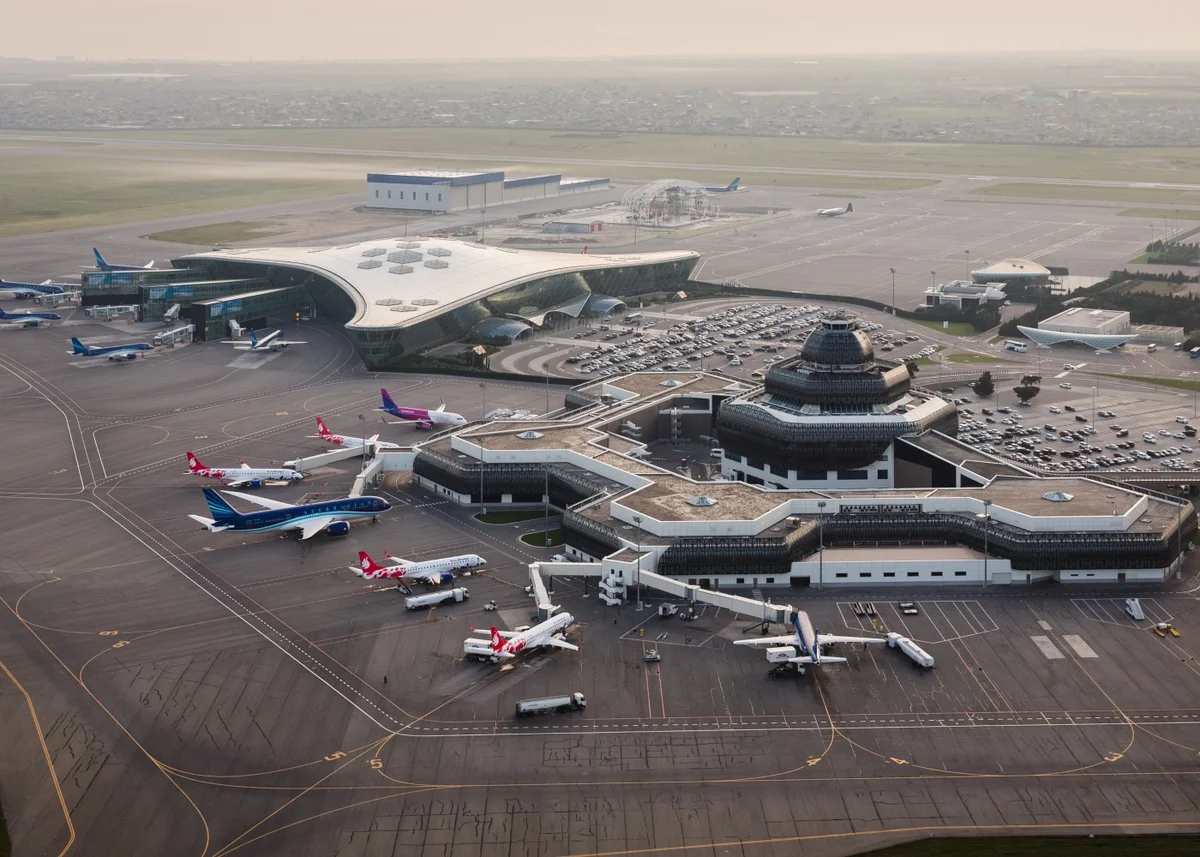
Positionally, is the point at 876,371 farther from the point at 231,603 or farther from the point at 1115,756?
the point at 231,603

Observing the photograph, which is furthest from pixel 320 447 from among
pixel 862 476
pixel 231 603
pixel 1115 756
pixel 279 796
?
pixel 1115 756

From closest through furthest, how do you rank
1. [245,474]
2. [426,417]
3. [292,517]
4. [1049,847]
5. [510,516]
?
[1049,847], [292,517], [510,516], [245,474], [426,417]

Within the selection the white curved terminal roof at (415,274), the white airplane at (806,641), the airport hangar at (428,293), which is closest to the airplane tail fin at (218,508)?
the white airplane at (806,641)

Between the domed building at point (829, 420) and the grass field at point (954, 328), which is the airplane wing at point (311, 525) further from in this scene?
the grass field at point (954, 328)

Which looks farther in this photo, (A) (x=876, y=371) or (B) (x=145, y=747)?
(A) (x=876, y=371)

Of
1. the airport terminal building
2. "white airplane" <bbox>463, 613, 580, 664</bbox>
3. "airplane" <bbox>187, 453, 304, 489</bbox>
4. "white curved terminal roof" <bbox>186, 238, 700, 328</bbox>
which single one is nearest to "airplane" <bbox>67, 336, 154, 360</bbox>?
"white curved terminal roof" <bbox>186, 238, 700, 328</bbox>

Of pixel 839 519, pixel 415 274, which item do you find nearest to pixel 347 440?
pixel 839 519

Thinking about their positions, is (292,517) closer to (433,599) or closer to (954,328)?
(433,599)
